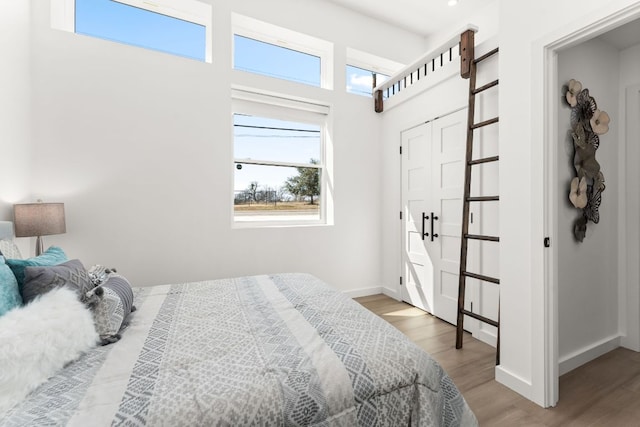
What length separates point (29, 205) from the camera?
192 centimetres

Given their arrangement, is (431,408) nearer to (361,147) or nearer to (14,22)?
(361,147)

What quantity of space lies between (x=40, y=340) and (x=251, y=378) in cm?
68

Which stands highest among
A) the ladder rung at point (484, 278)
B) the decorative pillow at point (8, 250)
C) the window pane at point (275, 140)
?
the window pane at point (275, 140)

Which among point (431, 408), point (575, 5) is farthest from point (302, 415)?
point (575, 5)

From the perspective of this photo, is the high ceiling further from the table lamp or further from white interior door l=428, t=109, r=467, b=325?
the table lamp

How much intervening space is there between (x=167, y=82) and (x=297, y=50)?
155cm

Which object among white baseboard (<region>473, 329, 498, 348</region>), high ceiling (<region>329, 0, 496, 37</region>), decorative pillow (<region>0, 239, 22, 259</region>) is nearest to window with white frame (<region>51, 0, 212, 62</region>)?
high ceiling (<region>329, 0, 496, 37</region>)

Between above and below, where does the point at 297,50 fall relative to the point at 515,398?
above

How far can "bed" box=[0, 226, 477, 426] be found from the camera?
0.82m

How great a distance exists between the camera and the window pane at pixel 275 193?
10.5 feet

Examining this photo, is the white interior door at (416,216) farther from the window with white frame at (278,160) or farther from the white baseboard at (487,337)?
the window with white frame at (278,160)

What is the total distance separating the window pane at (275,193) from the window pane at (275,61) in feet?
3.44

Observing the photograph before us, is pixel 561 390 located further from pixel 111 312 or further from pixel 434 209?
pixel 111 312

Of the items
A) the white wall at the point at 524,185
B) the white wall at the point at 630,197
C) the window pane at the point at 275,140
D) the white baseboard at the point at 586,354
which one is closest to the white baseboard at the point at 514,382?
the white wall at the point at 524,185
